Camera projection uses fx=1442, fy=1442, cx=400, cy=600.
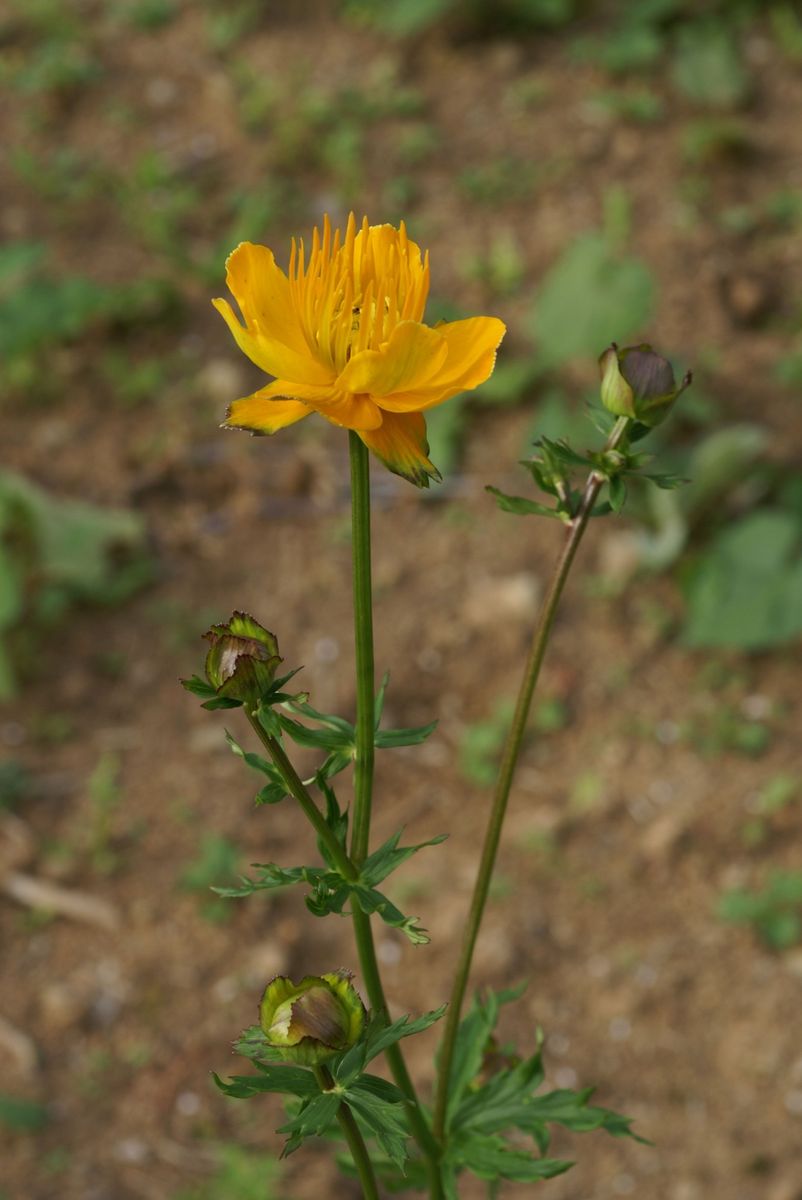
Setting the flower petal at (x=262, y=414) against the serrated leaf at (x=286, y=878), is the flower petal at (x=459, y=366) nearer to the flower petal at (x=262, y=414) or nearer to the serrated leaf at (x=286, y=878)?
the flower petal at (x=262, y=414)

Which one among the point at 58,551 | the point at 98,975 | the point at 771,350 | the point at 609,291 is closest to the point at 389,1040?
the point at 98,975

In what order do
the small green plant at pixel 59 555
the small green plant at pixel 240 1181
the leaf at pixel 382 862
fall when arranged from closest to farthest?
the leaf at pixel 382 862, the small green plant at pixel 240 1181, the small green plant at pixel 59 555

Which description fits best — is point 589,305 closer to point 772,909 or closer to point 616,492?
point 772,909

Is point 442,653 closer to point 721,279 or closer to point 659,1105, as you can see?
point 659,1105

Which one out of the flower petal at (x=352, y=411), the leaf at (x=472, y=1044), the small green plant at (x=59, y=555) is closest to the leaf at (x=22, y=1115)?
the small green plant at (x=59, y=555)

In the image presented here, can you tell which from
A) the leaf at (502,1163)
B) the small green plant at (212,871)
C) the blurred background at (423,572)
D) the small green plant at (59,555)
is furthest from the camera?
the small green plant at (59,555)

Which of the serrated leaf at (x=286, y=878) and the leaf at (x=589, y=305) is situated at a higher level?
the leaf at (x=589, y=305)

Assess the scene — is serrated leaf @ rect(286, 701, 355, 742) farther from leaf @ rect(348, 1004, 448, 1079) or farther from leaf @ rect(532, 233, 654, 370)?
leaf @ rect(532, 233, 654, 370)

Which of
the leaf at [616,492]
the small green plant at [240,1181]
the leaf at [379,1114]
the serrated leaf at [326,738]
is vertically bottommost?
the small green plant at [240,1181]
